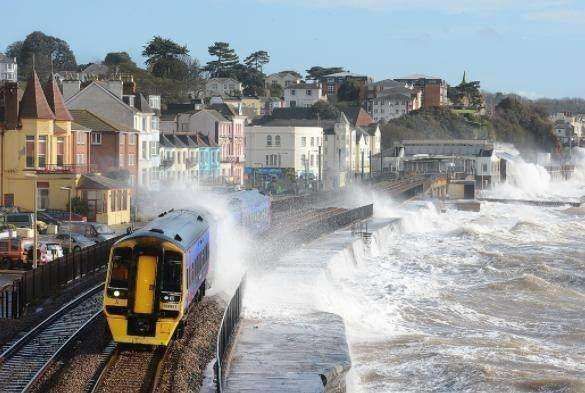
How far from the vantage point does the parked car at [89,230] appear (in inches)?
1722

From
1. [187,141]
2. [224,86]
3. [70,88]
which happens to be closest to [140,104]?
[70,88]

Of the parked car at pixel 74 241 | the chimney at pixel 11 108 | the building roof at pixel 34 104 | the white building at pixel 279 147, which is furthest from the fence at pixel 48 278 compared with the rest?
the white building at pixel 279 147

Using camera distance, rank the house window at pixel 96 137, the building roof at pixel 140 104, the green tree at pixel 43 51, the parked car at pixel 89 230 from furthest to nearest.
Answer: the green tree at pixel 43 51, the building roof at pixel 140 104, the house window at pixel 96 137, the parked car at pixel 89 230

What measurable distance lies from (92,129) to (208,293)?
33.9 metres

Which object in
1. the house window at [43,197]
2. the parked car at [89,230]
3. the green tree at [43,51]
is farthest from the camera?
the green tree at [43,51]

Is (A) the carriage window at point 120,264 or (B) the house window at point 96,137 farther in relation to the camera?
(B) the house window at point 96,137

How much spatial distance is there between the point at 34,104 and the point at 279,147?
48.0 meters

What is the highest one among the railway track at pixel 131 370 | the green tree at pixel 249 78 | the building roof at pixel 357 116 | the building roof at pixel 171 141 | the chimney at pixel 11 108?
the green tree at pixel 249 78

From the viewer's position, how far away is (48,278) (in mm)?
28859

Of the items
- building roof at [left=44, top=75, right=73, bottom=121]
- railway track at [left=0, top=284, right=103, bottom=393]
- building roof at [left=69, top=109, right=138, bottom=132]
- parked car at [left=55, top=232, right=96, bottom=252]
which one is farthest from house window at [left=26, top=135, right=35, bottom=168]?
railway track at [left=0, top=284, right=103, bottom=393]

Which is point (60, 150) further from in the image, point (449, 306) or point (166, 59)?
point (166, 59)

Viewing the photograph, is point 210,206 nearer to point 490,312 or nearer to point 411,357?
point 411,357

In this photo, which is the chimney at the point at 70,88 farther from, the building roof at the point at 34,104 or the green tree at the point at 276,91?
the green tree at the point at 276,91

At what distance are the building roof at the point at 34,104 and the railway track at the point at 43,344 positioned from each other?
2381 centimetres
